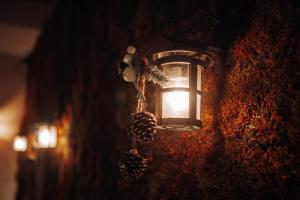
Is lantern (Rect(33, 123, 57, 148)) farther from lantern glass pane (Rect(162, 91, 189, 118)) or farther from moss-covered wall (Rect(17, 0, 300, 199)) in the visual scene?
lantern glass pane (Rect(162, 91, 189, 118))

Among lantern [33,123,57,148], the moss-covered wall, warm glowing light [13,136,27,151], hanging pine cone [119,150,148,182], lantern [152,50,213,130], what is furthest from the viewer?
warm glowing light [13,136,27,151]

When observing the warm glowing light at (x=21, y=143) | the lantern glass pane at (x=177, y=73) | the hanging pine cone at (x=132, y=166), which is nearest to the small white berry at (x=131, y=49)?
the lantern glass pane at (x=177, y=73)

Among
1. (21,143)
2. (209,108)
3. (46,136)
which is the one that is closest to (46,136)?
(46,136)

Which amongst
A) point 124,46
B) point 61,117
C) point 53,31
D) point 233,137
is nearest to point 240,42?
point 233,137

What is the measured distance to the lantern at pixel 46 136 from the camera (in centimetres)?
452

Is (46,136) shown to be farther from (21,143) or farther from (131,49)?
(131,49)

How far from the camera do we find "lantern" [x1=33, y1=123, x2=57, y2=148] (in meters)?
4.52

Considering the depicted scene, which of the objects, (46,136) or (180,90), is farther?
(46,136)

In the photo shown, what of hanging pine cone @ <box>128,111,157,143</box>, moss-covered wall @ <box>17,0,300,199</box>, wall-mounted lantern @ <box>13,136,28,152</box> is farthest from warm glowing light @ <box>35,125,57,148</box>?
hanging pine cone @ <box>128,111,157,143</box>

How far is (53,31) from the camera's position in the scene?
5648 mm

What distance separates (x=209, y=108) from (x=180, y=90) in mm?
319

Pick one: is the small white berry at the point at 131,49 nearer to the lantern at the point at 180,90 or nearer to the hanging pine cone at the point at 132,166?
the lantern at the point at 180,90

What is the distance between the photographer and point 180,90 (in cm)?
166

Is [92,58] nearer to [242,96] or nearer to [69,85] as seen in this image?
[69,85]
